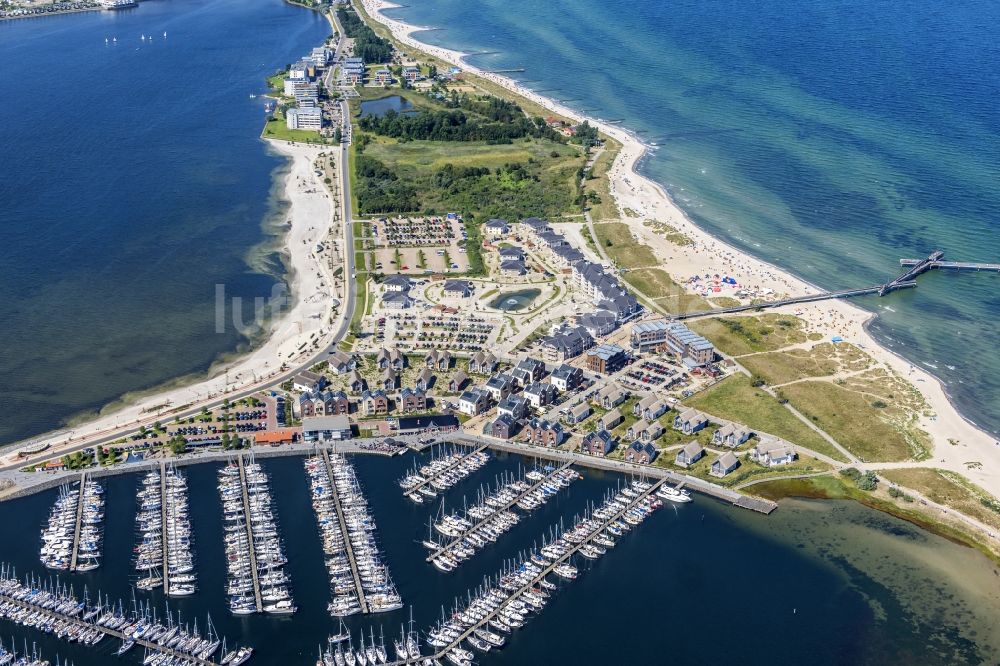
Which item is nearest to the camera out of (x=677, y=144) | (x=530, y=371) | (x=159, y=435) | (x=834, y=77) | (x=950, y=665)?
(x=950, y=665)

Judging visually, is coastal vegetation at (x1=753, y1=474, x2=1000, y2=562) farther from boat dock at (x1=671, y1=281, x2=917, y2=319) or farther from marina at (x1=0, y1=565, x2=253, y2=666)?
marina at (x1=0, y1=565, x2=253, y2=666)

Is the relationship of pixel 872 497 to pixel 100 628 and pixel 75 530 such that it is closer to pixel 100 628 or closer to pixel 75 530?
pixel 100 628

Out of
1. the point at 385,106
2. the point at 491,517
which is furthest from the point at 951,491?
the point at 385,106

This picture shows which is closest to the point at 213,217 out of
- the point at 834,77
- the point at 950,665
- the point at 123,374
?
the point at 123,374

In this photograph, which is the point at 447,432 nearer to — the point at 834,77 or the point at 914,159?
the point at 914,159

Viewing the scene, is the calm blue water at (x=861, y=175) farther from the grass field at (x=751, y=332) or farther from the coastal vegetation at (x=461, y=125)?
the coastal vegetation at (x=461, y=125)
